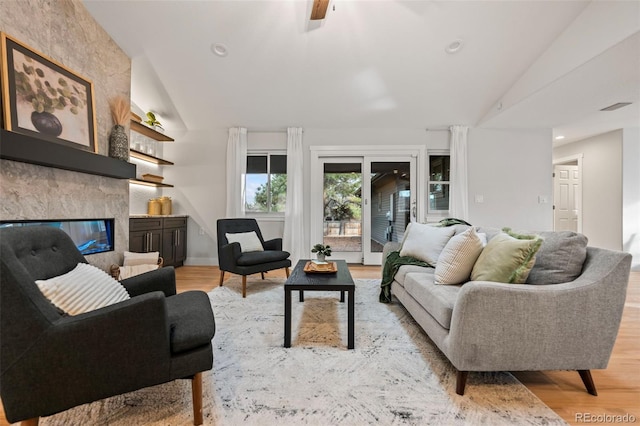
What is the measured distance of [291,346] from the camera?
6.35 ft

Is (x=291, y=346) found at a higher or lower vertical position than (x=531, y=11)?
lower

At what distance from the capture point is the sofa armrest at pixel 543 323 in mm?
1393

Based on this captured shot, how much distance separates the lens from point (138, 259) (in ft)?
10.6

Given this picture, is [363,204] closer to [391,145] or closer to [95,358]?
[391,145]

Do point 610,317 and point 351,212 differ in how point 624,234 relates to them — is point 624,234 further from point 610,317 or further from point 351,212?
point 610,317

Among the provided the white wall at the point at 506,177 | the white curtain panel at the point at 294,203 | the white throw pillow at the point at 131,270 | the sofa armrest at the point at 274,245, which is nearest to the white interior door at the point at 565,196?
the white wall at the point at 506,177

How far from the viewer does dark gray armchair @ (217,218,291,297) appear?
3.11 metres

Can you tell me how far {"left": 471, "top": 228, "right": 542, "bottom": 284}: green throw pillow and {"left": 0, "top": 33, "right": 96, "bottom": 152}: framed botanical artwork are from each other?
140 inches

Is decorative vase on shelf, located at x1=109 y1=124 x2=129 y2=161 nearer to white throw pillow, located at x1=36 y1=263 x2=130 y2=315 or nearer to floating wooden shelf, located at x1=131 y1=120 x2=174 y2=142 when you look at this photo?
floating wooden shelf, located at x1=131 y1=120 x2=174 y2=142

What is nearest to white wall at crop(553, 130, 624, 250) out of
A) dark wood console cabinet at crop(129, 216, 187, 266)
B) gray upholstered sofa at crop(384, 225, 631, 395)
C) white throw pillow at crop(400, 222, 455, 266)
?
white throw pillow at crop(400, 222, 455, 266)

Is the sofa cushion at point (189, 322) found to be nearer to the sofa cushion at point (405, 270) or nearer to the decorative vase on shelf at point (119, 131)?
the sofa cushion at point (405, 270)

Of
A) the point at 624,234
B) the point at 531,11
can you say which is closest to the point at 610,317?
the point at 531,11

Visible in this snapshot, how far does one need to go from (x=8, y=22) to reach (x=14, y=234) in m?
2.08

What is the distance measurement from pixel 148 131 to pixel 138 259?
2.03m
